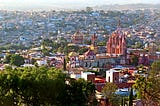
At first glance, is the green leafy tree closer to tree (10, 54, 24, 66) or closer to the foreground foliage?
the foreground foliage

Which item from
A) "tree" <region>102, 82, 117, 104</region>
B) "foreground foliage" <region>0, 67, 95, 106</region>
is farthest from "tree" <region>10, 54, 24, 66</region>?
"foreground foliage" <region>0, 67, 95, 106</region>

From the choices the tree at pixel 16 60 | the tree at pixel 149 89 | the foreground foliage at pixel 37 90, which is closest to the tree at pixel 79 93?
the foreground foliage at pixel 37 90

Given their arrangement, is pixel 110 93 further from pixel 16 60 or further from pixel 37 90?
pixel 16 60

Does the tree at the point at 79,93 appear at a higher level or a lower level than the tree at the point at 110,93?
higher

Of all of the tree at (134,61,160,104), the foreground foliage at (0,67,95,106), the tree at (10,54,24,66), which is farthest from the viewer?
the tree at (10,54,24,66)

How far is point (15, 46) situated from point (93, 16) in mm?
40211

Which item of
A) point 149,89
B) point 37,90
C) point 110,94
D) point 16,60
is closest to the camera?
point 37,90

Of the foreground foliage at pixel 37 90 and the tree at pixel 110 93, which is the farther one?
the tree at pixel 110 93

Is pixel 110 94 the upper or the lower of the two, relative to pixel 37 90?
lower

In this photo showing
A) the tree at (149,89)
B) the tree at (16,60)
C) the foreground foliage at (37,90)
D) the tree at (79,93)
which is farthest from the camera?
the tree at (16,60)

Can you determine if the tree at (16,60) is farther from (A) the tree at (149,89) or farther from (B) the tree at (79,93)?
(B) the tree at (79,93)

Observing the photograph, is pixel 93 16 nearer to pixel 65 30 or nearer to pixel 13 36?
pixel 65 30

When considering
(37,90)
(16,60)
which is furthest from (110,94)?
(16,60)

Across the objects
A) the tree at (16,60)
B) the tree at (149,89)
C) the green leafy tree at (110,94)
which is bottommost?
the tree at (16,60)
